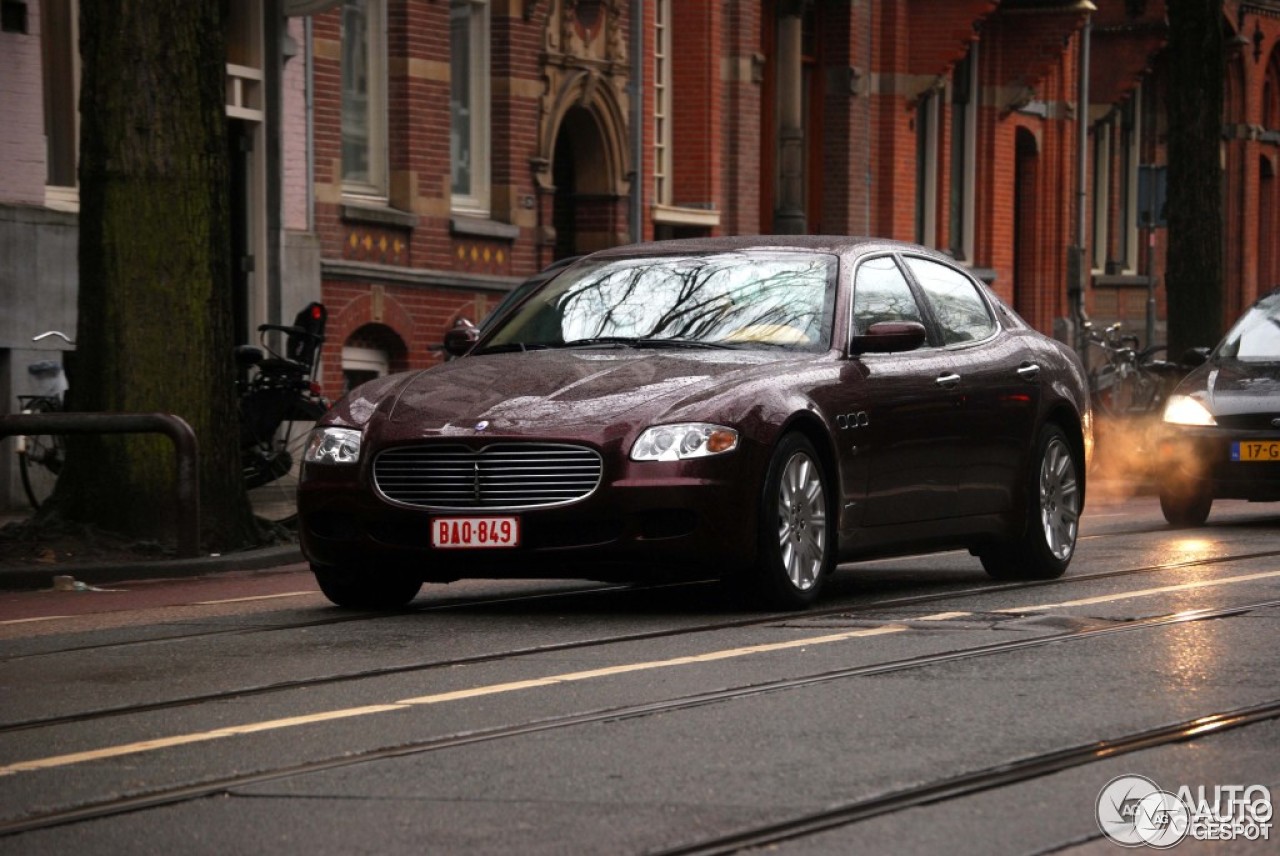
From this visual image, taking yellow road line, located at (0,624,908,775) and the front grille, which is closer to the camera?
yellow road line, located at (0,624,908,775)

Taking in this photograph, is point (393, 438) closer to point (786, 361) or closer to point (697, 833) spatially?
point (786, 361)

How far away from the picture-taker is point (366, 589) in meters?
11.4

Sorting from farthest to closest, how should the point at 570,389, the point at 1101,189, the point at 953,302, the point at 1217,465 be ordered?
the point at 1101,189 → the point at 1217,465 → the point at 953,302 → the point at 570,389

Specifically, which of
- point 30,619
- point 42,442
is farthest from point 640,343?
point 42,442

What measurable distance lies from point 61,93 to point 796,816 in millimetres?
15641

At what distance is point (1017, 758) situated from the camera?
23.1 feet

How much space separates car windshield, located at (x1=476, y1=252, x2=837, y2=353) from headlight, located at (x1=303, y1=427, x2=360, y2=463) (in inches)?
45.5

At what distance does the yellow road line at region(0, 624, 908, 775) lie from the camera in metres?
7.29

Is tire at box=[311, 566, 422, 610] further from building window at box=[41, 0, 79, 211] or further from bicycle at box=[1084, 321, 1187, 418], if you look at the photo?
bicycle at box=[1084, 321, 1187, 418]

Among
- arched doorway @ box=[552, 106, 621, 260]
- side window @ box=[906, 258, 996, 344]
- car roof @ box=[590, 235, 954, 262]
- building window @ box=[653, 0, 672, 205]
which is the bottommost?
side window @ box=[906, 258, 996, 344]

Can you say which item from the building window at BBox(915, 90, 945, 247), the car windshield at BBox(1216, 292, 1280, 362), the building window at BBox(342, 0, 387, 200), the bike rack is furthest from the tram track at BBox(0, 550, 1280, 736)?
the building window at BBox(915, 90, 945, 247)

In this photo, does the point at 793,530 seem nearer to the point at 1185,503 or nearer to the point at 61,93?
the point at 1185,503

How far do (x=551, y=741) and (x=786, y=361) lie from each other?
13.3ft

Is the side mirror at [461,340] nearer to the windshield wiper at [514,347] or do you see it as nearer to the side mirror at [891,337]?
the windshield wiper at [514,347]
